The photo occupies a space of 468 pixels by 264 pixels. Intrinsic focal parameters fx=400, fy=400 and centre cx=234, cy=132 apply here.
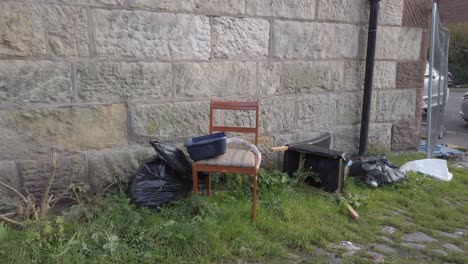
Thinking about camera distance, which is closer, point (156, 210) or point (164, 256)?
point (164, 256)

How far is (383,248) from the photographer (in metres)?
3.14

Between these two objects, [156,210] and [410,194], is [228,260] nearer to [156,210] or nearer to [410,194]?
[156,210]

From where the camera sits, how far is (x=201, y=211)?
3129mm

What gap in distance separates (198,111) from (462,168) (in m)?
3.94

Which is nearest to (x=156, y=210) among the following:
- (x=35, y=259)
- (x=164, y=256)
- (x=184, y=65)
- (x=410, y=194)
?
(x=164, y=256)

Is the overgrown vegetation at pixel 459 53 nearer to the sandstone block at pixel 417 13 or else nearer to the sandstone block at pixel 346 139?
the sandstone block at pixel 417 13

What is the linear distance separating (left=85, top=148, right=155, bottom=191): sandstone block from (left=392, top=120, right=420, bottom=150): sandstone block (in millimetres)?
3590

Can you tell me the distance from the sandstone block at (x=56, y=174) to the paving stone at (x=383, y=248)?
2.43 metres

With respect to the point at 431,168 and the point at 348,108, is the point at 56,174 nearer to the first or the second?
the point at 348,108

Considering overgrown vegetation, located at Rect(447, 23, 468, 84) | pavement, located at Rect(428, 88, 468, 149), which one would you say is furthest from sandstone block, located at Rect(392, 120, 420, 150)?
overgrown vegetation, located at Rect(447, 23, 468, 84)

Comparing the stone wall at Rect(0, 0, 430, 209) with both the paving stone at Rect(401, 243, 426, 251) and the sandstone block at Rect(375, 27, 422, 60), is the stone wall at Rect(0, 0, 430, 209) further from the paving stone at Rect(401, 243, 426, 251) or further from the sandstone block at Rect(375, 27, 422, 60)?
the paving stone at Rect(401, 243, 426, 251)

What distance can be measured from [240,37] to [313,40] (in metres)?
0.98

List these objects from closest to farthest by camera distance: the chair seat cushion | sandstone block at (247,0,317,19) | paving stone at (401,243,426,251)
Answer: the chair seat cushion, paving stone at (401,243,426,251), sandstone block at (247,0,317,19)

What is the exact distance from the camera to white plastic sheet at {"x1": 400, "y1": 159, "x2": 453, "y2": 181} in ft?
16.2
